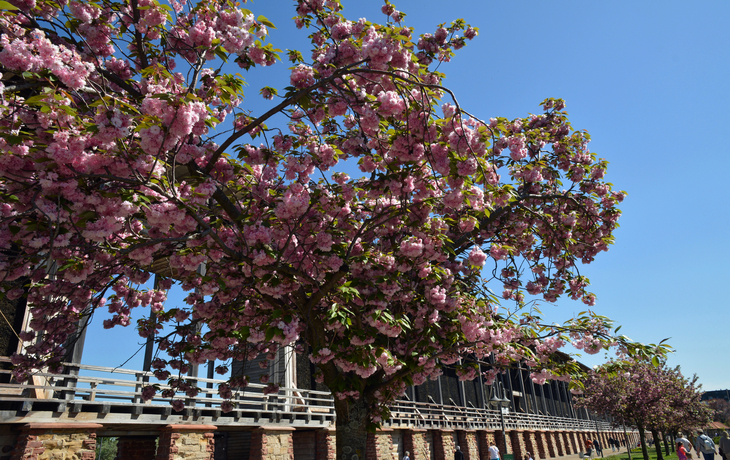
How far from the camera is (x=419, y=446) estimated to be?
18.5 m

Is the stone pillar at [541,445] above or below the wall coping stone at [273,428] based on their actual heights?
below

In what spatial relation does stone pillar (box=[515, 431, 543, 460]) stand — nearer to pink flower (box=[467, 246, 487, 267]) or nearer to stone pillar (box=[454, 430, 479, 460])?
stone pillar (box=[454, 430, 479, 460])

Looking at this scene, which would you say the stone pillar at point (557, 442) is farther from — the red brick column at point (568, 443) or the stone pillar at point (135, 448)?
the stone pillar at point (135, 448)

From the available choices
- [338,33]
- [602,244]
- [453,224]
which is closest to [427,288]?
[453,224]

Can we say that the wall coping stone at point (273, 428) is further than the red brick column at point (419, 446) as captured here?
No

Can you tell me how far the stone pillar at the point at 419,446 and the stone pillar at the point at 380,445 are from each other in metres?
1.75

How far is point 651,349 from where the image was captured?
263 inches

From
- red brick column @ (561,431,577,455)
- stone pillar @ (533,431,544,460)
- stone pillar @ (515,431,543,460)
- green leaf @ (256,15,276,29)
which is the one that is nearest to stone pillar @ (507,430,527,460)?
stone pillar @ (515,431,543,460)

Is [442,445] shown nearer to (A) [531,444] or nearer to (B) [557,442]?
(A) [531,444]

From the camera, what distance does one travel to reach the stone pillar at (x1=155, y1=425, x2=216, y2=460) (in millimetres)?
10008

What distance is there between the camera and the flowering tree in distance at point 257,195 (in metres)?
4.07

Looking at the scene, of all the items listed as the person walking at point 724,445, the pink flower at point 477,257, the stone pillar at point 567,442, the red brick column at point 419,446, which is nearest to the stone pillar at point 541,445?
the stone pillar at point 567,442

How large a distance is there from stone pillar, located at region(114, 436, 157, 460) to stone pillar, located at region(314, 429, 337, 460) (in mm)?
5259

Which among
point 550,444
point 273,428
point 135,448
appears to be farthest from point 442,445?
point 550,444
